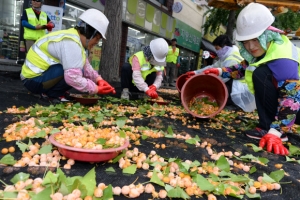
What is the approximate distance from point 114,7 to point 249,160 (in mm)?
4280

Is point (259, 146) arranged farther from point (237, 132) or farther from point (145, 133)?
point (145, 133)

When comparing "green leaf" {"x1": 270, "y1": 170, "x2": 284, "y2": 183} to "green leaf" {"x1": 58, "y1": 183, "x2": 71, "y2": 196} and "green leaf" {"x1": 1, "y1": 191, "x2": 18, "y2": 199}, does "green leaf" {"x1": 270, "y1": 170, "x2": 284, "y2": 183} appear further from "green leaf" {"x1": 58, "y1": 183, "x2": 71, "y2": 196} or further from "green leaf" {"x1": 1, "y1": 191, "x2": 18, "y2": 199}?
"green leaf" {"x1": 1, "y1": 191, "x2": 18, "y2": 199}

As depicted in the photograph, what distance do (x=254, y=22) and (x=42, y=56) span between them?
6.31 ft

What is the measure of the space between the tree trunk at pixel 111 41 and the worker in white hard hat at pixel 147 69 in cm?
152

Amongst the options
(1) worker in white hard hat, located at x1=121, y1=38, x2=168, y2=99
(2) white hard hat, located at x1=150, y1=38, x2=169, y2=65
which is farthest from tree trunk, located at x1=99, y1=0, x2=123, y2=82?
(2) white hard hat, located at x1=150, y1=38, x2=169, y2=65

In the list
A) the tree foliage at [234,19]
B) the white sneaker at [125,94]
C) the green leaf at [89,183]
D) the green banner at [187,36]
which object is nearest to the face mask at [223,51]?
the white sneaker at [125,94]

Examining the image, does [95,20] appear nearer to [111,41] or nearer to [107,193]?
[107,193]

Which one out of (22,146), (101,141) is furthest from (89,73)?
(101,141)

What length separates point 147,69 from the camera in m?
3.49

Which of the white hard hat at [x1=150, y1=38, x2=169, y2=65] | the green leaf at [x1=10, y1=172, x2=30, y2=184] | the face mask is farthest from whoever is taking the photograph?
the face mask

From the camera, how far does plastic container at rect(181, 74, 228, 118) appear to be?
264 cm

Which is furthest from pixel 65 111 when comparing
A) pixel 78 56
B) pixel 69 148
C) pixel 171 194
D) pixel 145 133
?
pixel 171 194

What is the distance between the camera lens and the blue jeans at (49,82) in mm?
2645

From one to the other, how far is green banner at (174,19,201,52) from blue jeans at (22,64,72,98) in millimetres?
9846
